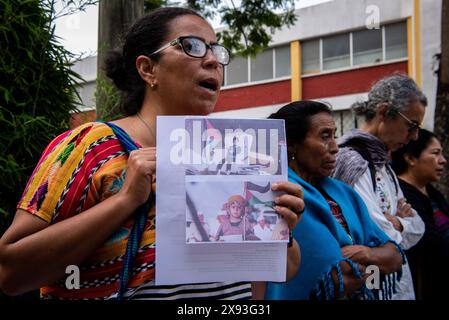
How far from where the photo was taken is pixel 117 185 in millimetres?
1290

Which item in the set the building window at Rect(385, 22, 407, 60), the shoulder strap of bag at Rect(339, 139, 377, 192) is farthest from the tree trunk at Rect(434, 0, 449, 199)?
the building window at Rect(385, 22, 407, 60)

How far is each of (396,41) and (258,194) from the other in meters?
15.9

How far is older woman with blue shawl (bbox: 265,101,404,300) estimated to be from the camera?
211 centimetres

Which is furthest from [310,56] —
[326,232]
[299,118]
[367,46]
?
[326,232]

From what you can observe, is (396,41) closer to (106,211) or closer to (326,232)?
(326,232)

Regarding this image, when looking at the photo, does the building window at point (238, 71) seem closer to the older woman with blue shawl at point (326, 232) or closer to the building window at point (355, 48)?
the building window at point (355, 48)

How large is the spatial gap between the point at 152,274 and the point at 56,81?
1473 millimetres

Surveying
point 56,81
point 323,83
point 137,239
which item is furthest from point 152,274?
point 323,83

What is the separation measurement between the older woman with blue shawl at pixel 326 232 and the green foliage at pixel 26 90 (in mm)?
1102

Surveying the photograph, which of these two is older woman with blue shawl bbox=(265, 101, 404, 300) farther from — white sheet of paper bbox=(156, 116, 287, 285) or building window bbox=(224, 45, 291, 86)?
building window bbox=(224, 45, 291, 86)

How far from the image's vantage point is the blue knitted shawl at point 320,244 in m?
2.10

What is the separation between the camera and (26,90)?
2.29m

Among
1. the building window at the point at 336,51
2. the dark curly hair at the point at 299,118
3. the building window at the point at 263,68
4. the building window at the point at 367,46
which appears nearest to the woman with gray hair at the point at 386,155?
the dark curly hair at the point at 299,118
